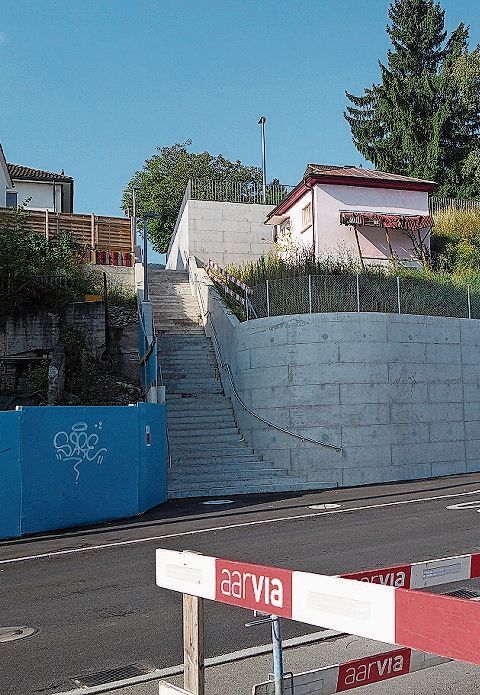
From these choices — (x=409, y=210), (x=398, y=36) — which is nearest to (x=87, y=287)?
(x=409, y=210)

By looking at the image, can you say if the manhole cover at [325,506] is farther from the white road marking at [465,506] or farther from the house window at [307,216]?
the house window at [307,216]

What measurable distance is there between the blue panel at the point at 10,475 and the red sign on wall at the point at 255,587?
8862 millimetres

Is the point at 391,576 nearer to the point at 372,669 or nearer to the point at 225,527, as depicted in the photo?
the point at 372,669

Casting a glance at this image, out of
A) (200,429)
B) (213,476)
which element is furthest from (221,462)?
(200,429)

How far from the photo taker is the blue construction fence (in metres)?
11.8

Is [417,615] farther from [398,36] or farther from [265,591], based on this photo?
[398,36]

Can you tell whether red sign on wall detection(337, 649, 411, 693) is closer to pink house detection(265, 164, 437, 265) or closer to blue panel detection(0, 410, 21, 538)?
blue panel detection(0, 410, 21, 538)

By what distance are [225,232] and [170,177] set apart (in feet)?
84.7

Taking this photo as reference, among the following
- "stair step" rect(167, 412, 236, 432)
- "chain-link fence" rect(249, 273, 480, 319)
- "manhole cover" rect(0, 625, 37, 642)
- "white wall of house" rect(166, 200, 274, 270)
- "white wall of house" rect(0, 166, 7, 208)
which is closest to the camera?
"manhole cover" rect(0, 625, 37, 642)

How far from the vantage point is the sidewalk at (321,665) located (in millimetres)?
5098

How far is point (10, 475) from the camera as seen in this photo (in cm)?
1174

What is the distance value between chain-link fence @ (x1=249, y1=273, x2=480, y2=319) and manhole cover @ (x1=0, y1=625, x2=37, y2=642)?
13611 millimetres

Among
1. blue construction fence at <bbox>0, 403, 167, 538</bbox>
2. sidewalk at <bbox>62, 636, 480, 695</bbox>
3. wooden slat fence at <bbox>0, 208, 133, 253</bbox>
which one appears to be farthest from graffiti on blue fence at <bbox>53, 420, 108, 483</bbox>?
wooden slat fence at <bbox>0, 208, 133, 253</bbox>

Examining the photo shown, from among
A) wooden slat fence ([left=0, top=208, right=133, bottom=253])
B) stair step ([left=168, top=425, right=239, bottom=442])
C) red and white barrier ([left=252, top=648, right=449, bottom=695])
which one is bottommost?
red and white barrier ([left=252, top=648, right=449, bottom=695])
